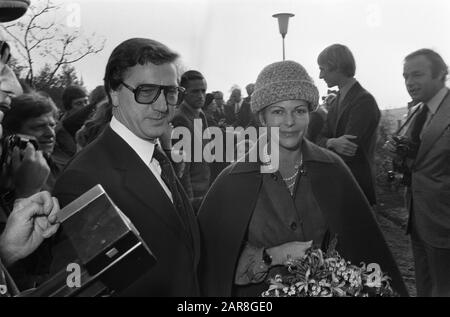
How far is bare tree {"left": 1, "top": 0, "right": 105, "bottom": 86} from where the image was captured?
179cm

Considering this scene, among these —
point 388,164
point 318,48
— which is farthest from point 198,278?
point 388,164

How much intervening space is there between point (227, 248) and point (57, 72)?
0.79 m

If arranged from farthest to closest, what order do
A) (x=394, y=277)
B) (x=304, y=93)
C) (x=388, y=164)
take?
(x=388, y=164) → (x=394, y=277) → (x=304, y=93)

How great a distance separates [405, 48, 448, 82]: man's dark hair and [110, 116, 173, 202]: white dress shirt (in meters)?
1.09

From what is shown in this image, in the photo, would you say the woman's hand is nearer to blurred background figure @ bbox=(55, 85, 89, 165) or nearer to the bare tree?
blurred background figure @ bbox=(55, 85, 89, 165)

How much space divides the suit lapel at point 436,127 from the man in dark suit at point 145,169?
113 centimetres

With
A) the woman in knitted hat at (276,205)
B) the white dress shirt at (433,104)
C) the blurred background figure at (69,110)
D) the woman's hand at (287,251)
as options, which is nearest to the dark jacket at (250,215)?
the woman in knitted hat at (276,205)

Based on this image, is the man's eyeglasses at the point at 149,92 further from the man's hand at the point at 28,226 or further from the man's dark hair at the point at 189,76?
the man's hand at the point at 28,226

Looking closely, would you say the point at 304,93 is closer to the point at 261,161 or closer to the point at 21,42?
the point at 261,161

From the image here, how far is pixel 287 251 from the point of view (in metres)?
1.67

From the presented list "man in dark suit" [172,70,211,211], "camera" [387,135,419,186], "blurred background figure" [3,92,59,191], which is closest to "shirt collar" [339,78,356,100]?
"camera" [387,135,419,186]

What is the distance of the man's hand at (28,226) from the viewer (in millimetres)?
1238

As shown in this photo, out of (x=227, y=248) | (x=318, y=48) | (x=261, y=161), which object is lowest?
(x=227, y=248)

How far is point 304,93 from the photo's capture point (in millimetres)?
1745
